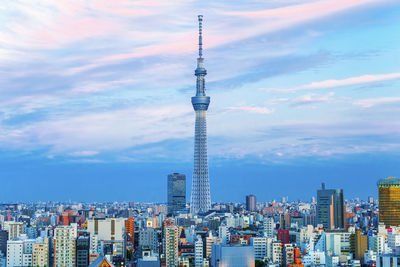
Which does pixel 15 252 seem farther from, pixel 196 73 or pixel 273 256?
pixel 196 73

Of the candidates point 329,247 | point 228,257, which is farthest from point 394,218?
point 228,257

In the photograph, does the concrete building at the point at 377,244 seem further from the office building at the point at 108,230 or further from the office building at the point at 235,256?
the office building at the point at 108,230

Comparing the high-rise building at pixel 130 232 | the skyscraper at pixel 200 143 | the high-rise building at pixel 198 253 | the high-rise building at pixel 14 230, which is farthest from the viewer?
the skyscraper at pixel 200 143

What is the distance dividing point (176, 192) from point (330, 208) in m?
29.3

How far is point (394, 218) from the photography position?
4269cm

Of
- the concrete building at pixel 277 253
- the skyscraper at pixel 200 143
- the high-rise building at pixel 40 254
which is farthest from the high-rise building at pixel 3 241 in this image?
the skyscraper at pixel 200 143

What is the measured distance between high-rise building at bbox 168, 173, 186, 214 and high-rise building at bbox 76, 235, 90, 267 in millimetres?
48932

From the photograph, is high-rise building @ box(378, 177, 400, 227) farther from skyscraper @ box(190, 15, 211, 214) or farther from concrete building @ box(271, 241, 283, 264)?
concrete building @ box(271, 241, 283, 264)

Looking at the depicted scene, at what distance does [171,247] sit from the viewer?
24.1m

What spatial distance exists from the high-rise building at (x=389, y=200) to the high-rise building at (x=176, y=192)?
30671 millimetres

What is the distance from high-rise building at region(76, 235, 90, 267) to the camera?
21953 mm

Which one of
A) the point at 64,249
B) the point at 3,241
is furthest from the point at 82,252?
the point at 3,241

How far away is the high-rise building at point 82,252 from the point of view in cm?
2195

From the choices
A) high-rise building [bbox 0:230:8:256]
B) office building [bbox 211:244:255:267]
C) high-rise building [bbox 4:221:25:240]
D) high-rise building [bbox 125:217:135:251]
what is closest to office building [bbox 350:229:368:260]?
office building [bbox 211:244:255:267]
